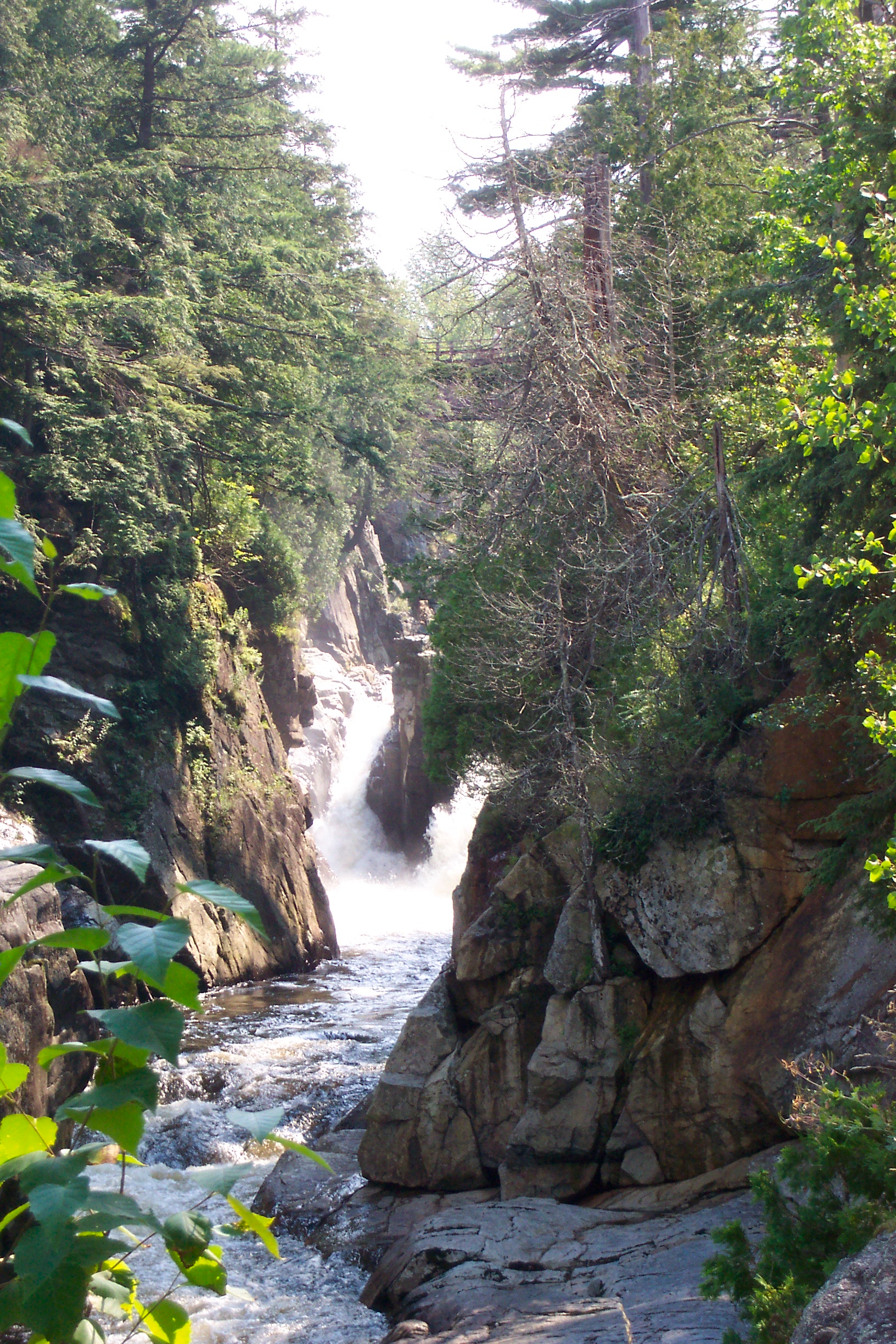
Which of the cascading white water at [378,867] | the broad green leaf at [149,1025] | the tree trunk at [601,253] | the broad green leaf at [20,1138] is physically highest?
the tree trunk at [601,253]

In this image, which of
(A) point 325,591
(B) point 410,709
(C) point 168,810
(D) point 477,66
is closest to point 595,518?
(C) point 168,810

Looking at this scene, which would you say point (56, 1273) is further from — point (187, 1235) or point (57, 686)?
point (57, 686)

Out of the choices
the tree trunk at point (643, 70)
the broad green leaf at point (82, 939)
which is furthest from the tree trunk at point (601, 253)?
the broad green leaf at point (82, 939)

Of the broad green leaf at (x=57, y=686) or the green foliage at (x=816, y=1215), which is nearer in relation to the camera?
the broad green leaf at (x=57, y=686)

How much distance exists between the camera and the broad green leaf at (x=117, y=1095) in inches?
38.8

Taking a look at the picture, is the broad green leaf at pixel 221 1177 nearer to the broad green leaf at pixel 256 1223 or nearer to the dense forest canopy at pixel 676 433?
the broad green leaf at pixel 256 1223

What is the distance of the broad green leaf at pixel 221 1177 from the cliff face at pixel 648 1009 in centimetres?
536

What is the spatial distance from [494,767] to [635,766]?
4582 millimetres

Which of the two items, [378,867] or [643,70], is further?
[378,867]

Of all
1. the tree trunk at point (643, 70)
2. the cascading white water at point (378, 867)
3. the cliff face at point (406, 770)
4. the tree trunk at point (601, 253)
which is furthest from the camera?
the cliff face at point (406, 770)

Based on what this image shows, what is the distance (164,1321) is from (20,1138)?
281mm

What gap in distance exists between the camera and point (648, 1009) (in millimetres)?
8203

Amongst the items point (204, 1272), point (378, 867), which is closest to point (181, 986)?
point (204, 1272)

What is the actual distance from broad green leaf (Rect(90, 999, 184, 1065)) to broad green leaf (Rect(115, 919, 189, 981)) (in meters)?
0.06
